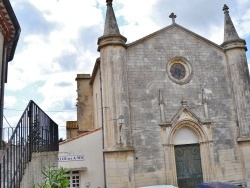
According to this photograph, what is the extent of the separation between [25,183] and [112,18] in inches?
542

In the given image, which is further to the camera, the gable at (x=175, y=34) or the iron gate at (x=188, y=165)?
the gable at (x=175, y=34)

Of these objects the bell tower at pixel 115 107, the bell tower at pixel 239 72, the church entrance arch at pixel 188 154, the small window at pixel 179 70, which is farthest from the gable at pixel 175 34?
the church entrance arch at pixel 188 154

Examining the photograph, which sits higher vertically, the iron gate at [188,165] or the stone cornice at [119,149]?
the stone cornice at [119,149]

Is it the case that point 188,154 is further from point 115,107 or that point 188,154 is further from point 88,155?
point 88,155

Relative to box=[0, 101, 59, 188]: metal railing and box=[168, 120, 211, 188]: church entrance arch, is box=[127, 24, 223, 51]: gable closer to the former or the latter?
box=[168, 120, 211, 188]: church entrance arch

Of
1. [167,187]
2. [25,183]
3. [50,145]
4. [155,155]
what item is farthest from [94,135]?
[25,183]

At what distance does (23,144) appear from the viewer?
6754 mm

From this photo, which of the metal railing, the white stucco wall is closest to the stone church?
the white stucco wall

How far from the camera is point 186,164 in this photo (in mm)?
18188

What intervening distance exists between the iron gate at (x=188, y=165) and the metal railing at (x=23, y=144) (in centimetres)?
974

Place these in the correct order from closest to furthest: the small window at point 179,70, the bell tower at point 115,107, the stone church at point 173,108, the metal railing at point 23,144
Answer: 1. the metal railing at point 23,144
2. the bell tower at point 115,107
3. the stone church at point 173,108
4. the small window at point 179,70

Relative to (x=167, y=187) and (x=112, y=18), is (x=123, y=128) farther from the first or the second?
(x=112, y=18)

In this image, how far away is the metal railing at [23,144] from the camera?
17.8 feet

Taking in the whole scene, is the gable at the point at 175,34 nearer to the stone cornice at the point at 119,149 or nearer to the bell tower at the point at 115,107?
the bell tower at the point at 115,107
